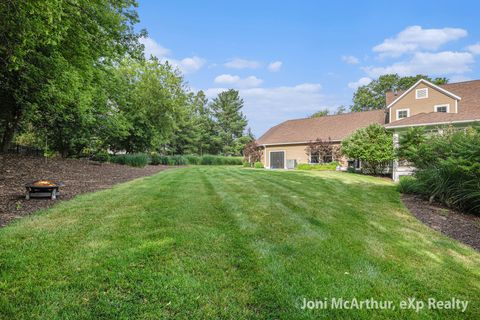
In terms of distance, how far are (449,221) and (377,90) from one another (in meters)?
43.8

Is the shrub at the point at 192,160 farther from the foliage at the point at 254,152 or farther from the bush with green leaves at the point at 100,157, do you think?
the bush with green leaves at the point at 100,157

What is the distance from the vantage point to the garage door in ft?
80.4

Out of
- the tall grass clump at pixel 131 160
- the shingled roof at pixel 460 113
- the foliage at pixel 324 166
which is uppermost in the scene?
the shingled roof at pixel 460 113

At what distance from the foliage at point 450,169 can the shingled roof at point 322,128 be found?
13410 mm

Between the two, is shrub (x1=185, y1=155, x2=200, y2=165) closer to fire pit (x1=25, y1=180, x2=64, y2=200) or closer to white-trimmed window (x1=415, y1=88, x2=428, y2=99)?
white-trimmed window (x1=415, y1=88, x2=428, y2=99)

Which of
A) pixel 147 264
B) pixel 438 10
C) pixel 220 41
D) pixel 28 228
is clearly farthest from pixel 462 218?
pixel 220 41

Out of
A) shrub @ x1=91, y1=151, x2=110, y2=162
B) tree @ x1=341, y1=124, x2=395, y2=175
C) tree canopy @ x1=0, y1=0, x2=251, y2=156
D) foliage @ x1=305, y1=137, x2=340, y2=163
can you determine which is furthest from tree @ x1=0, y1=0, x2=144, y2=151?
foliage @ x1=305, y1=137, x2=340, y2=163

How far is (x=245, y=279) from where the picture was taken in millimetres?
2490

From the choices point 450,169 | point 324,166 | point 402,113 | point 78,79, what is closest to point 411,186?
point 450,169

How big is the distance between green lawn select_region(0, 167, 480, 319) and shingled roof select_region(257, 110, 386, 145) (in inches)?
719

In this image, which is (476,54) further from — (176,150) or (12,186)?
(176,150)

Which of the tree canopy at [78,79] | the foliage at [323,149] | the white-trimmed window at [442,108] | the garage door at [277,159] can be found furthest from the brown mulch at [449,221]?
the garage door at [277,159]

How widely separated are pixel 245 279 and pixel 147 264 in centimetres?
106

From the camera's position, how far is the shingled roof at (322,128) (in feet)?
71.5
